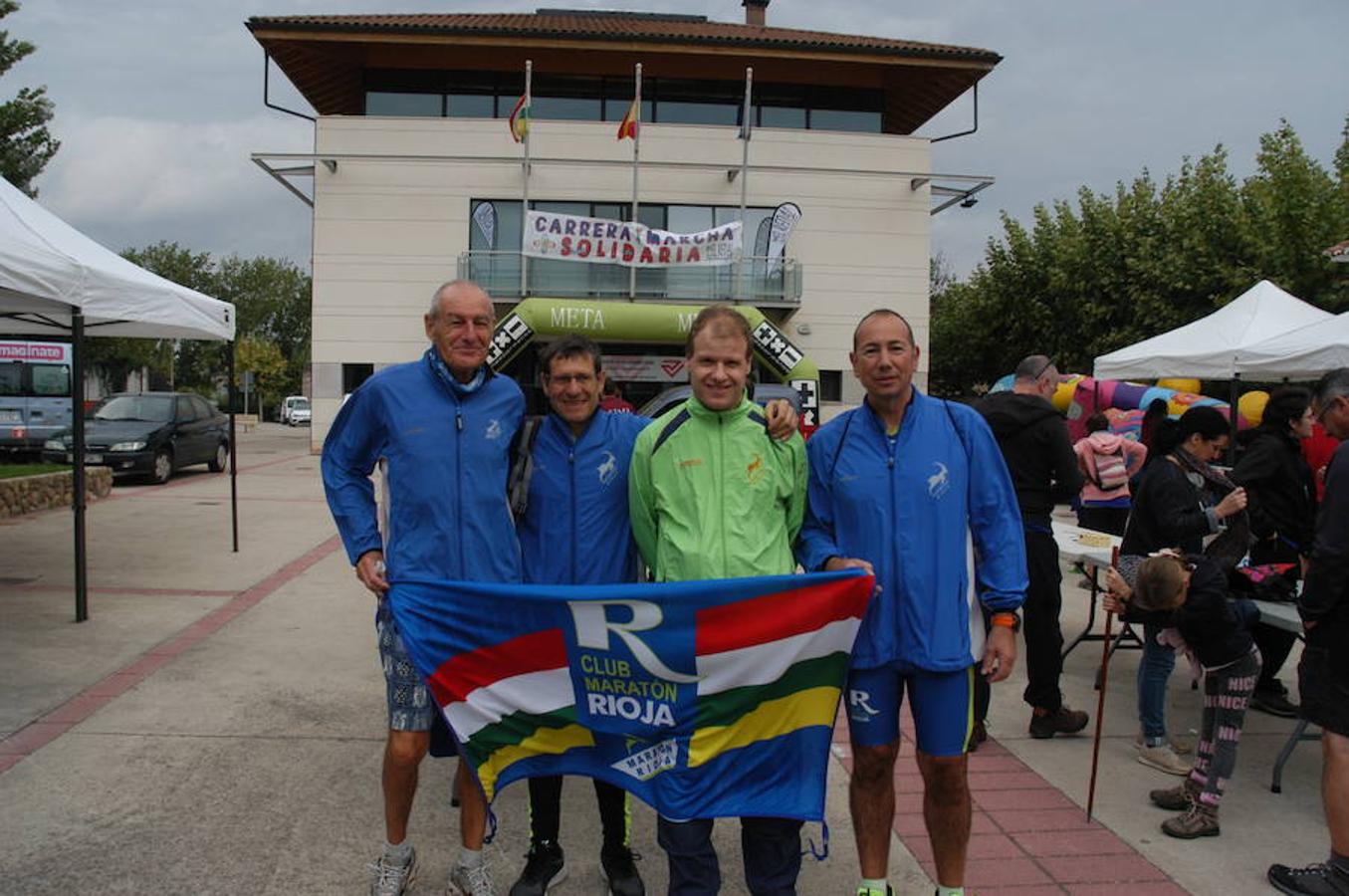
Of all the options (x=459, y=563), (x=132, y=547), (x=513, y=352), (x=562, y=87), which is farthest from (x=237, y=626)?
(x=562, y=87)

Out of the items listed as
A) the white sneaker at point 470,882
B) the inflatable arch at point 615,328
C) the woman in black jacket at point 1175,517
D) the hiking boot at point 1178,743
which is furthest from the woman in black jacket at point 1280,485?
the inflatable arch at point 615,328

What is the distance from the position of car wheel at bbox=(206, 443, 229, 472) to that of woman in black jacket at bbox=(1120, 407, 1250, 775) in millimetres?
19356

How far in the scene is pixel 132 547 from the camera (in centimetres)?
1033

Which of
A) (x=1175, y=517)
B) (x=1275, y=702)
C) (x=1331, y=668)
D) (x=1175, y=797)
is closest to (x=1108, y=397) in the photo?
(x=1275, y=702)

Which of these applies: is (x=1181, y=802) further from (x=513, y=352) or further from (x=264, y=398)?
(x=264, y=398)

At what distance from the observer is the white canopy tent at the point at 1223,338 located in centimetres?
962

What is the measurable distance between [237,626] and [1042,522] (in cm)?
561

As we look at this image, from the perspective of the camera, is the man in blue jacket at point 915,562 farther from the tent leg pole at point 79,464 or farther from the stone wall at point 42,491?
the stone wall at point 42,491

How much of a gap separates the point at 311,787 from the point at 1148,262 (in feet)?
75.1

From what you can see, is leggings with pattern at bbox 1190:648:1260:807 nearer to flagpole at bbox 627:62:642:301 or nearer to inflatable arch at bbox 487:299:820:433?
inflatable arch at bbox 487:299:820:433

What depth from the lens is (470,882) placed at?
3.26 metres

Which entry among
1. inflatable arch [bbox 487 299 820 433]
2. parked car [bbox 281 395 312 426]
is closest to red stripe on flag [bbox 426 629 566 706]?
inflatable arch [bbox 487 299 820 433]

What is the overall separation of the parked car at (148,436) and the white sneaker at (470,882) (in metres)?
15.7

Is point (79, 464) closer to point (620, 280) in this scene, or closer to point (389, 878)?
point (389, 878)
